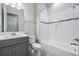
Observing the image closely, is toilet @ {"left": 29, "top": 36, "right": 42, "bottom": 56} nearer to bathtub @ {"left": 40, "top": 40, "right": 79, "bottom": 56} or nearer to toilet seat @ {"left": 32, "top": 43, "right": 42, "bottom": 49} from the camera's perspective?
toilet seat @ {"left": 32, "top": 43, "right": 42, "bottom": 49}

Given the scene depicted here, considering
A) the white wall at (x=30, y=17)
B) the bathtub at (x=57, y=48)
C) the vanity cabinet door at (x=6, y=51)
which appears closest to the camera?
the vanity cabinet door at (x=6, y=51)

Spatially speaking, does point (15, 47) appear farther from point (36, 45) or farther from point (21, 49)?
point (36, 45)

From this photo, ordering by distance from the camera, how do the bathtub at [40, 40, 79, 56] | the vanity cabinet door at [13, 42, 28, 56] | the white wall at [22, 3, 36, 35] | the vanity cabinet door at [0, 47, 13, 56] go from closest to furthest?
the vanity cabinet door at [0, 47, 13, 56] → the vanity cabinet door at [13, 42, 28, 56] → the bathtub at [40, 40, 79, 56] → the white wall at [22, 3, 36, 35]

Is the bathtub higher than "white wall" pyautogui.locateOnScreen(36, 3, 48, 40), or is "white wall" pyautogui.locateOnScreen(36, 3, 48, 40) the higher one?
"white wall" pyautogui.locateOnScreen(36, 3, 48, 40)

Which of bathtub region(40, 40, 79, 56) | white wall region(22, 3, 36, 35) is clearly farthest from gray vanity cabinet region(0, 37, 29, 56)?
bathtub region(40, 40, 79, 56)

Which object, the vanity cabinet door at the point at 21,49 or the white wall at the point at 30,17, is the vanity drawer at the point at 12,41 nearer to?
the vanity cabinet door at the point at 21,49

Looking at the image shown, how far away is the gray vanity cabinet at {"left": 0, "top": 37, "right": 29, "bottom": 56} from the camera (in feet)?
Answer: 5.49

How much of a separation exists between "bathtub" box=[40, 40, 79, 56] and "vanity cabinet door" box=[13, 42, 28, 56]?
0.45 m

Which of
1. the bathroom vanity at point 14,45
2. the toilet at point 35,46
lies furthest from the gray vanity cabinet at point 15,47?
the toilet at point 35,46

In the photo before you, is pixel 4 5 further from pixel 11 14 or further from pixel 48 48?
pixel 48 48

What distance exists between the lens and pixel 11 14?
6.82ft

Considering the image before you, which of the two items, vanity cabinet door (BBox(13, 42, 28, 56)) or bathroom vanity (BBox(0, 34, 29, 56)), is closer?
bathroom vanity (BBox(0, 34, 29, 56))

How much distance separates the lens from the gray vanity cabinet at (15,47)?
1673mm

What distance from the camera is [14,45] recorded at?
186cm
